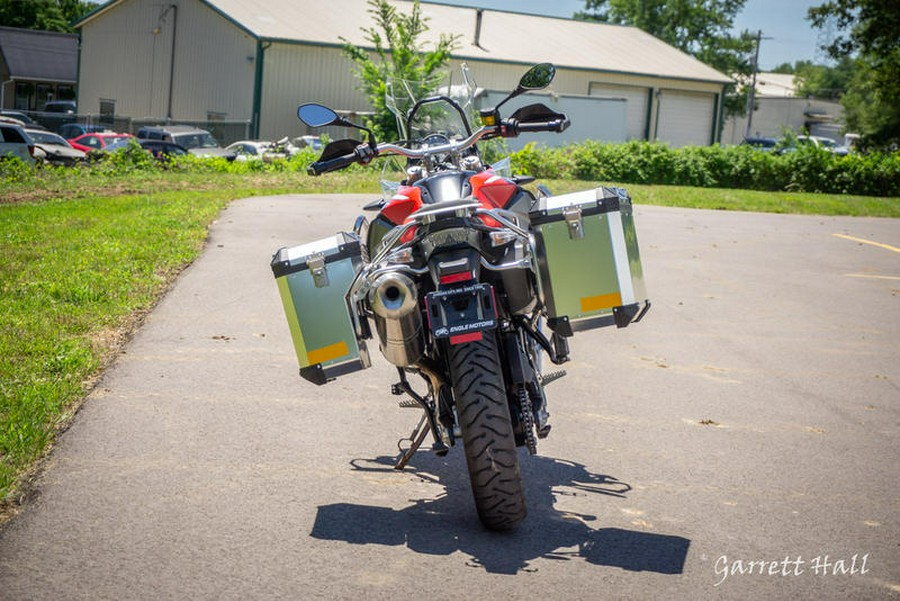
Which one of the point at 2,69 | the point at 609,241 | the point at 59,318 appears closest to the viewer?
the point at 609,241

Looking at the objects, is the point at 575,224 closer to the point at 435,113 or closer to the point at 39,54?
the point at 435,113

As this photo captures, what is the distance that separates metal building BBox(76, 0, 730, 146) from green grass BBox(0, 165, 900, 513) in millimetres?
16431

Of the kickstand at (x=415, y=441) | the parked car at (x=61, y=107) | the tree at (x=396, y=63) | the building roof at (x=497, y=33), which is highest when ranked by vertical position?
the building roof at (x=497, y=33)

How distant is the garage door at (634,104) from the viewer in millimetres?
48375

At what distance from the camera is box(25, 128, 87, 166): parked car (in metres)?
29.3

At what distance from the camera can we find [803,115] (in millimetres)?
98812

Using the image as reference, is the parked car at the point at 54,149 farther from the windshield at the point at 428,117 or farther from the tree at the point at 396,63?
the windshield at the point at 428,117

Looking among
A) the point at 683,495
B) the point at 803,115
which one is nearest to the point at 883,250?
the point at 683,495

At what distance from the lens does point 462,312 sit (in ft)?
14.5

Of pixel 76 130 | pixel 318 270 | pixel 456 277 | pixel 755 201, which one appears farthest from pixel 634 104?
pixel 456 277

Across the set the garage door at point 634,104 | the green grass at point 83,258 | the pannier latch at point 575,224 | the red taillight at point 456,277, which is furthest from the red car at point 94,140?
the red taillight at point 456,277

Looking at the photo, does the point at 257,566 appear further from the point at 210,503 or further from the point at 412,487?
the point at 412,487

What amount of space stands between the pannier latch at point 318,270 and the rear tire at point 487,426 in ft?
2.69

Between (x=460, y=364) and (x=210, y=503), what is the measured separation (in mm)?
1424
